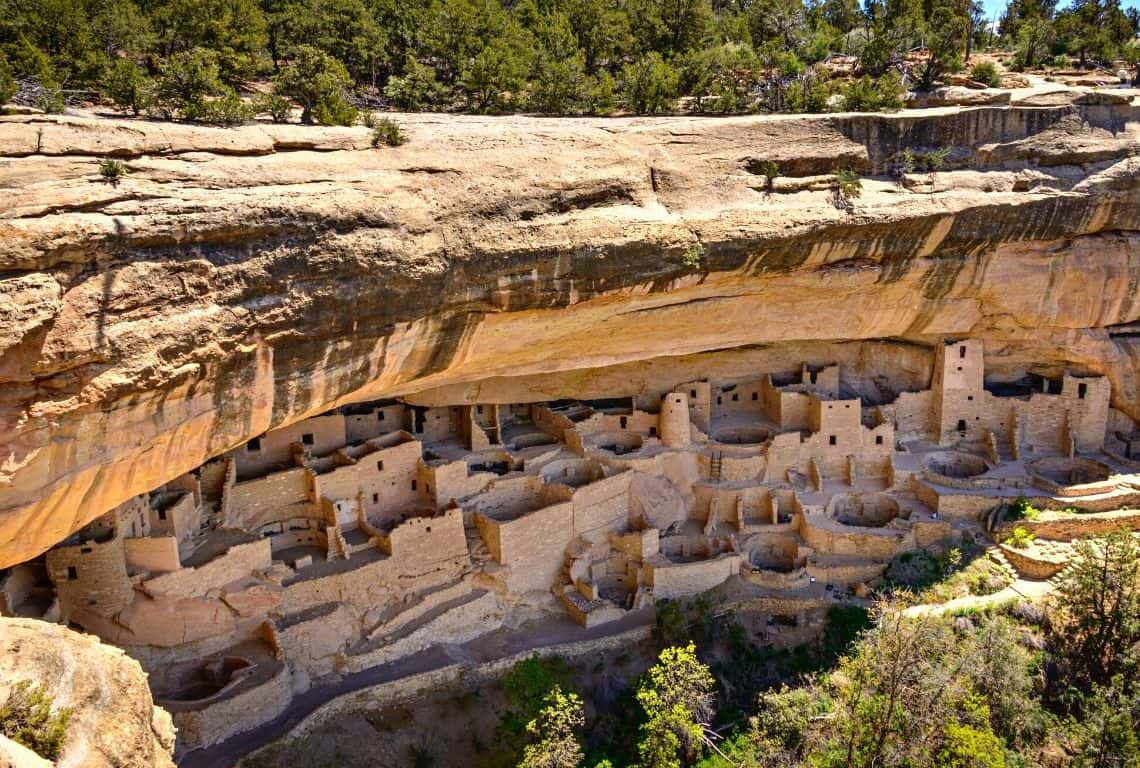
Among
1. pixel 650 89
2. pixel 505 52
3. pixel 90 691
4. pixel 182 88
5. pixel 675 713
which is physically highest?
pixel 505 52

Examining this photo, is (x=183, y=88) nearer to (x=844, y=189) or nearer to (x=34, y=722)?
(x=34, y=722)

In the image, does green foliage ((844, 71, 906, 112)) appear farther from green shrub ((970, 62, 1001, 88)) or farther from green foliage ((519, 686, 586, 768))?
green foliage ((519, 686, 586, 768))

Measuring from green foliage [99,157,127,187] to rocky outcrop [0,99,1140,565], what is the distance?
0.09m

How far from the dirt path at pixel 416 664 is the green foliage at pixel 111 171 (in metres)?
8.03

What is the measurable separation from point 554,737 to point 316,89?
1098cm

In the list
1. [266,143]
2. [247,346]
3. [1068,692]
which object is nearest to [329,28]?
[266,143]

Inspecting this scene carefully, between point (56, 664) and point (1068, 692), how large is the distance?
15.4 meters

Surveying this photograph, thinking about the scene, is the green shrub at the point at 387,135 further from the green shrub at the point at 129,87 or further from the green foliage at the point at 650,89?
the green foliage at the point at 650,89

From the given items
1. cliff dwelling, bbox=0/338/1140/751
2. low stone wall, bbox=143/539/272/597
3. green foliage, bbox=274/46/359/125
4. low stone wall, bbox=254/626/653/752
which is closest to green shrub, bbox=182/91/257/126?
green foliage, bbox=274/46/359/125

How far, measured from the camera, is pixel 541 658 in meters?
16.1

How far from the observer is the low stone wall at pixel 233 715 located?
12.9m

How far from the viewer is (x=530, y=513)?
1692 centimetres

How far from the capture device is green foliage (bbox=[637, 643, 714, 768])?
14.4 meters

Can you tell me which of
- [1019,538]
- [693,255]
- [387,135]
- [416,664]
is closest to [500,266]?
[387,135]
